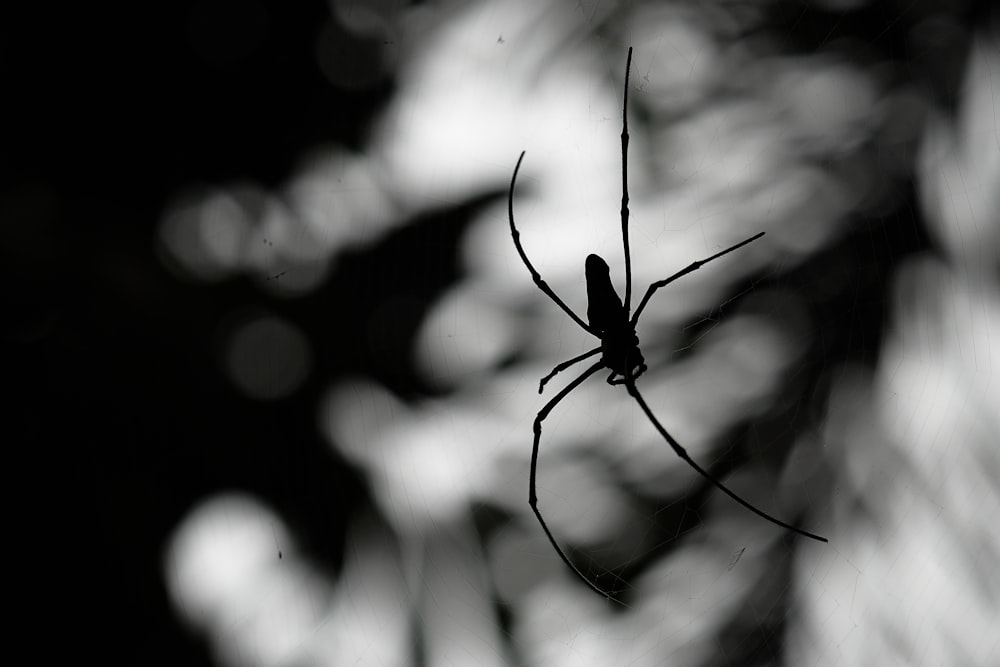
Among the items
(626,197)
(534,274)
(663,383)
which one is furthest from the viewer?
(663,383)

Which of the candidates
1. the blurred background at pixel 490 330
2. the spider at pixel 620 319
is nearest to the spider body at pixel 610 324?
the spider at pixel 620 319

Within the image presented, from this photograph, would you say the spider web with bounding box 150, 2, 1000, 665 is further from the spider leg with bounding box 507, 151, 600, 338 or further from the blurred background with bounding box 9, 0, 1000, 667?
the spider leg with bounding box 507, 151, 600, 338

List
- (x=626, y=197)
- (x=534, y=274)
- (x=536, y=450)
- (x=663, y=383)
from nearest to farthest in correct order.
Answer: (x=626, y=197) < (x=534, y=274) < (x=536, y=450) < (x=663, y=383)

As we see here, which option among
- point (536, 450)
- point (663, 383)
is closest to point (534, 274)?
point (536, 450)

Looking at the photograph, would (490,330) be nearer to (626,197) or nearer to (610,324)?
(610,324)

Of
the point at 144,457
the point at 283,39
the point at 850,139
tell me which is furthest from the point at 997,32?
the point at 144,457

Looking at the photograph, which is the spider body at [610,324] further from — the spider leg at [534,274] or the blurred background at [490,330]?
the blurred background at [490,330]

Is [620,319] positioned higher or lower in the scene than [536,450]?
higher
